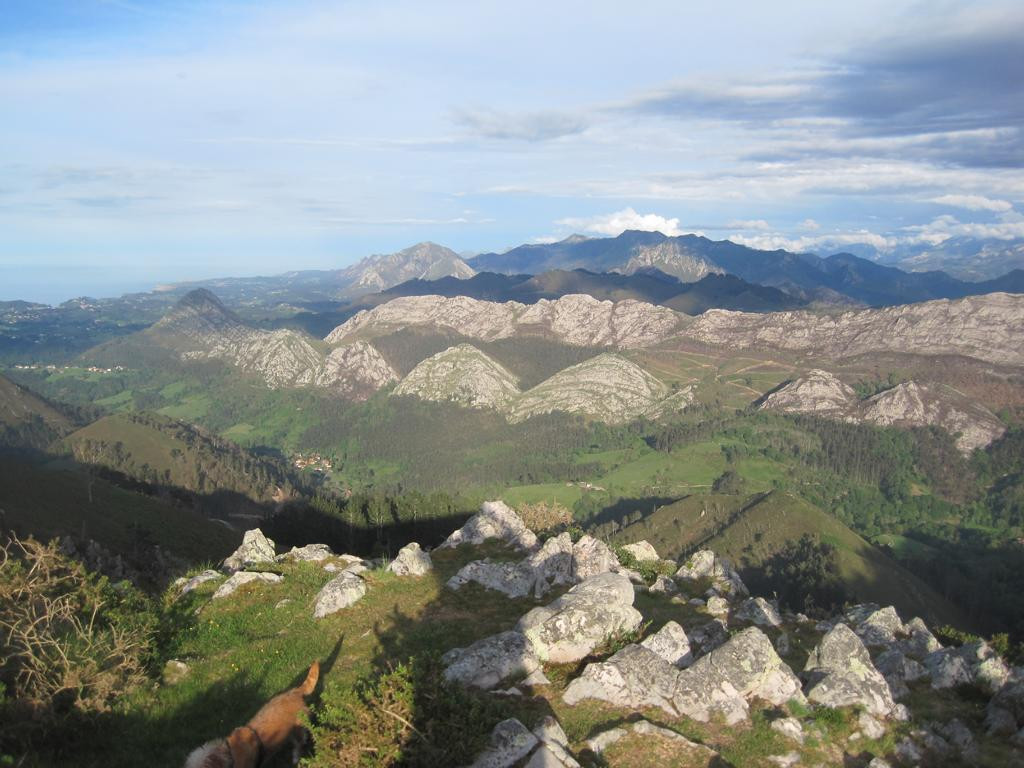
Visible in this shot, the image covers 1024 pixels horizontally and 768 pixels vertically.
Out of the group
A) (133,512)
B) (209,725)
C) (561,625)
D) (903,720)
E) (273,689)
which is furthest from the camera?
(133,512)

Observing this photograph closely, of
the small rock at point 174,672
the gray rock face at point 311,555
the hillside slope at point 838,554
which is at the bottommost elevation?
the hillside slope at point 838,554

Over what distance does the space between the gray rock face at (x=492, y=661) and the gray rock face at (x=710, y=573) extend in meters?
38.3

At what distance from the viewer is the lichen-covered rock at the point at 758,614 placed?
49.7 m

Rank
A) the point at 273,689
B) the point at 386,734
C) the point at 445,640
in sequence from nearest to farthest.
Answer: the point at 386,734 < the point at 273,689 < the point at 445,640

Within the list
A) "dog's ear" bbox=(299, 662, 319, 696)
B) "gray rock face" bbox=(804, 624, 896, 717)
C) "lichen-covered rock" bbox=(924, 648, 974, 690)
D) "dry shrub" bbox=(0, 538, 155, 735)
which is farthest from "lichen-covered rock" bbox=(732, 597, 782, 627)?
"dry shrub" bbox=(0, 538, 155, 735)

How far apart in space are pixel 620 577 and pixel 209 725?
78.7 feet

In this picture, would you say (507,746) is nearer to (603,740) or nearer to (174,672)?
(603,740)

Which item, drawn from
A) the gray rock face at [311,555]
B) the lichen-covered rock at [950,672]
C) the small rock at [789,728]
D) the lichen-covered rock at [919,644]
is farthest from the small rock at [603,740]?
the gray rock face at [311,555]

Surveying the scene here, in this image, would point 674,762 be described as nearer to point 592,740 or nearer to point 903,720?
point 592,740

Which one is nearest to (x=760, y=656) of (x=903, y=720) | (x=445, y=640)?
(x=903, y=720)

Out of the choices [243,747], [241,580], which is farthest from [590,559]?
[243,747]

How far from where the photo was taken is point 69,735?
72.3 feet

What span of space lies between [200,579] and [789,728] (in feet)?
136

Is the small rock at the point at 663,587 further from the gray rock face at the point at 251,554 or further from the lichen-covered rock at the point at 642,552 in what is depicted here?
the gray rock face at the point at 251,554
